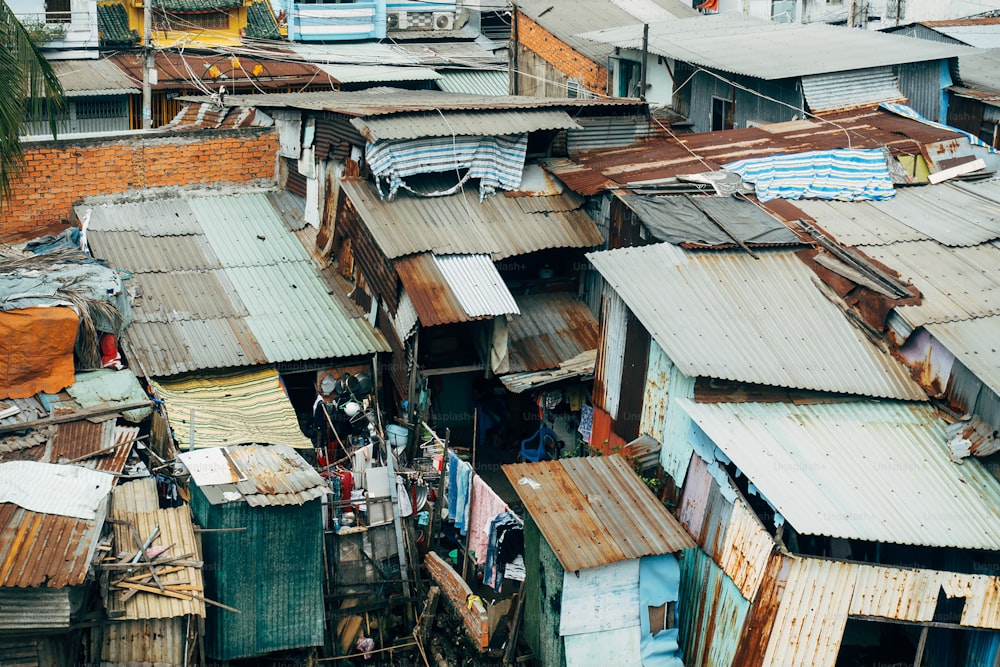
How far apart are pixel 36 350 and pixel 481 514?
6.36 meters

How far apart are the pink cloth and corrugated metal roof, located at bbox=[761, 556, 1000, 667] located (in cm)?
409

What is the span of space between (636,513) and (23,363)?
8355 millimetres

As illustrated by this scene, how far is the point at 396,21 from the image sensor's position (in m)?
32.7

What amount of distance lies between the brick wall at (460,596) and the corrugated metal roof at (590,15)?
15477 millimetres

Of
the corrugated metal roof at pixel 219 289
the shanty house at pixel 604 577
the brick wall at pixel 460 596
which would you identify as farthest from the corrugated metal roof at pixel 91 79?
the shanty house at pixel 604 577

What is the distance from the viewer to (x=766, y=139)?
1944cm

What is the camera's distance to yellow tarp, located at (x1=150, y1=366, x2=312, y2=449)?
15.5m

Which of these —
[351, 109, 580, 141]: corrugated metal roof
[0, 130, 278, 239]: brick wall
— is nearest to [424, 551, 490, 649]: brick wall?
[351, 109, 580, 141]: corrugated metal roof

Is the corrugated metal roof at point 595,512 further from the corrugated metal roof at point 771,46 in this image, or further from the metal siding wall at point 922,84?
the metal siding wall at point 922,84

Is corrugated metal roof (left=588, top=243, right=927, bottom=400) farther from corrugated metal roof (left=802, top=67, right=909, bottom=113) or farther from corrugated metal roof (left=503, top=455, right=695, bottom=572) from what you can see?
corrugated metal roof (left=802, top=67, right=909, bottom=113)

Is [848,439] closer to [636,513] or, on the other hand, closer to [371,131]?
[636,513]

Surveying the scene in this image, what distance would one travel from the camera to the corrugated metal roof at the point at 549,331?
17906 millimetres

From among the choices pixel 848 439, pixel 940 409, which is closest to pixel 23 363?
pixel 848 439

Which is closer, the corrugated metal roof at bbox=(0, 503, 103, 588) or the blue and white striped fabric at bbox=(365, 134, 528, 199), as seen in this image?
the corrugated metal roof at bbox=(0, 503, 103, 588)
